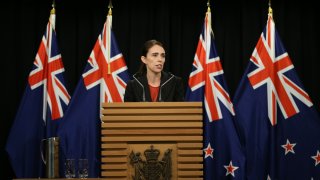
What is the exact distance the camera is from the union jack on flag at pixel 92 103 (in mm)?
5805

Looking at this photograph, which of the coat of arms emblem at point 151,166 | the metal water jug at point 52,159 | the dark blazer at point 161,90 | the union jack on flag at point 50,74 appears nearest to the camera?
the coat of arms emblem at point 151,166

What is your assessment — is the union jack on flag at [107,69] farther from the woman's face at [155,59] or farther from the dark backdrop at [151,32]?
the woman's face at [155,59]

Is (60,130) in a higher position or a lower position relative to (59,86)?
lower

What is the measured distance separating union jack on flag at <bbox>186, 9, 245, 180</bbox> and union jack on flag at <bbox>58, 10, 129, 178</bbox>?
2.88 feet

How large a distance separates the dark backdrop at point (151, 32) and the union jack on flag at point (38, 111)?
1.48 ft

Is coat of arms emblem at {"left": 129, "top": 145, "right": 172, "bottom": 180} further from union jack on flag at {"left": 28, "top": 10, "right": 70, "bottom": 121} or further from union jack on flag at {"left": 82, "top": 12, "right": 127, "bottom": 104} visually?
union jack on flag at {"left": 28, "top": 10, "right": 70, "bottom": 121}

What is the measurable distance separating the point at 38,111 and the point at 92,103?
0.68 metres

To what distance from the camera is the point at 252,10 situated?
6457 mm

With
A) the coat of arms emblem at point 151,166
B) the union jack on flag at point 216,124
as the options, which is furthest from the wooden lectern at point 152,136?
the union jack on flag at point 216,124

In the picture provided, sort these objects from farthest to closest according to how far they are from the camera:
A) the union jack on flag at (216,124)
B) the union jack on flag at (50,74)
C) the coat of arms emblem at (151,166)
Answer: the union jack on flag at (50,74) < the union jack on flag at (216,124) < the coat of arms emblem at (151,166)

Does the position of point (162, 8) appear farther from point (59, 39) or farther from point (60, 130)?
point (60, 130)

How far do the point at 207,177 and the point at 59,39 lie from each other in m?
2.60

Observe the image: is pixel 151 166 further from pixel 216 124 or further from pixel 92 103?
pixel 92 103

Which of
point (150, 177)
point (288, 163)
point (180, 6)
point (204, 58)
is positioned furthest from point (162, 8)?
point (150, 177)
